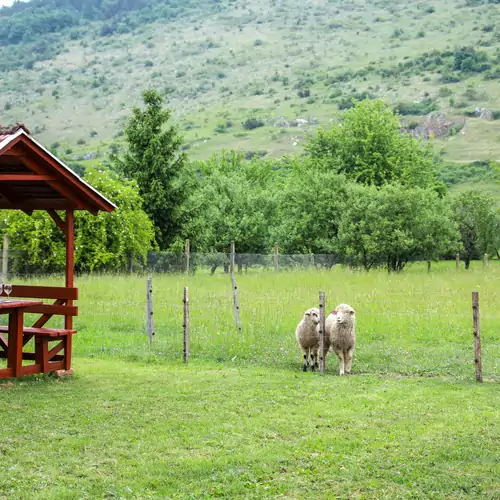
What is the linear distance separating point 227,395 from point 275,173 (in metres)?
65.6

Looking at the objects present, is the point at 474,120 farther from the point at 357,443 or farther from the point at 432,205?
the point at 357,443

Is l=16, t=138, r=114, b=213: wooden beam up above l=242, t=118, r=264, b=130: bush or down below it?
below

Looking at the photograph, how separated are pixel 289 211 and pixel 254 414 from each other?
122 ft

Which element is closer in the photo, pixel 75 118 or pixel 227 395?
pixel 227 395

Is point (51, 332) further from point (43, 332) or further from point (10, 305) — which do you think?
point (10, 305)

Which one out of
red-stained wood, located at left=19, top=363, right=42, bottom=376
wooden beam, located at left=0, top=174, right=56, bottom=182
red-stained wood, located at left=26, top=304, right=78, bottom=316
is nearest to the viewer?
wooden beam, located at left=0, top=174, right=56, bottom=182

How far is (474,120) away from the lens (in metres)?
130

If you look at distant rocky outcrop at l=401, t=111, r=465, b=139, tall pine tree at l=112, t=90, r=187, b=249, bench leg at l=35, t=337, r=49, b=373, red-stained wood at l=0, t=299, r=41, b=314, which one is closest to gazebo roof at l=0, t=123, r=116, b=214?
red-stained wood at l=0, t=299, r=41, b=314

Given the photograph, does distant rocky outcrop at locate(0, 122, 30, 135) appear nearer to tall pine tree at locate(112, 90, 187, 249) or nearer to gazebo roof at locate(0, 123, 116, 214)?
gazebo roof at locate(0, 123, 116, 214)

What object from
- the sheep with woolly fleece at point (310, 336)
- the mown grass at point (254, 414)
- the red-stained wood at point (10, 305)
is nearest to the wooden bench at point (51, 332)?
the mown grass at point (254, 414)

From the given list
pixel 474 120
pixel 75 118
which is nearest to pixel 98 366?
pixel 474 120

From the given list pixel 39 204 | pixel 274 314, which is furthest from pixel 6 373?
pixel 274 314

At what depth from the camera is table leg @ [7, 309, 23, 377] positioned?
12969mm

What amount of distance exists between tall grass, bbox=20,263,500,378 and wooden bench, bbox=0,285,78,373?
2586 millimetres
